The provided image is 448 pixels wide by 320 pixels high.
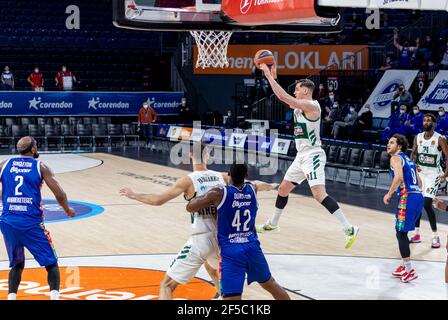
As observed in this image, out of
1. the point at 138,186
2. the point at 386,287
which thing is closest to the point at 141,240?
the point at 386,287

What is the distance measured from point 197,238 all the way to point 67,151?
1971 cm

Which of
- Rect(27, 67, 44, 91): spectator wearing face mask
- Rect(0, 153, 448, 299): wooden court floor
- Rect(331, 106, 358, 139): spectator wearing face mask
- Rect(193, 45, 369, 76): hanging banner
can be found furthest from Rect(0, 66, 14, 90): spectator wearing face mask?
Rect(331, 106, 358, 139): spectator wearing face mask

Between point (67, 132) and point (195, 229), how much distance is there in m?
20.1

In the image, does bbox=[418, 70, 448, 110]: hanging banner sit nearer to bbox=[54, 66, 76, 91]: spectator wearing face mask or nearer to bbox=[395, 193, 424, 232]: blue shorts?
bbox=[54, 66, 76, 91]: spectator wearing face mask

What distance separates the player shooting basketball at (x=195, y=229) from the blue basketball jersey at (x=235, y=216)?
0.94ft

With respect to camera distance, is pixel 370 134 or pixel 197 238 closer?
pixel 197 238

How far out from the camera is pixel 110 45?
104 feet

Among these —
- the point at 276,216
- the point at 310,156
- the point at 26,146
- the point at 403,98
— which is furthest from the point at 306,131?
the point at 403,98

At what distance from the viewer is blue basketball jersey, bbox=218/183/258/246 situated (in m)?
6.80

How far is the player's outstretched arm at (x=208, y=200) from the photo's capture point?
6.75m

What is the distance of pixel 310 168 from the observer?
10.2 m

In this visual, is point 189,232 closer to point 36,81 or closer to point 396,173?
point 396,173

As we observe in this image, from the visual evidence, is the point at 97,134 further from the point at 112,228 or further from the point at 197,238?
the point at 197,238

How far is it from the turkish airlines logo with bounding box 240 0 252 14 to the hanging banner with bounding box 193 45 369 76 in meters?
16.6
